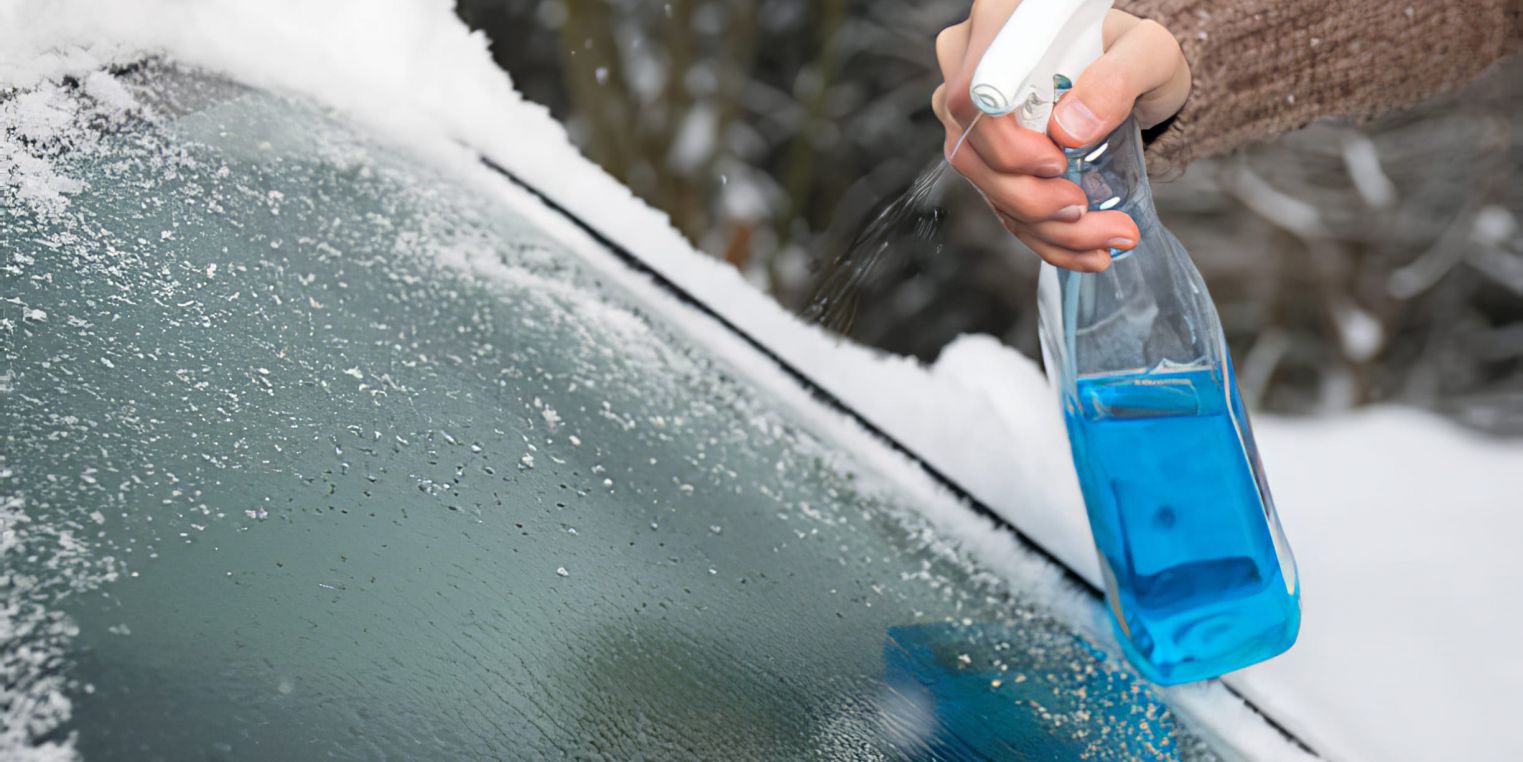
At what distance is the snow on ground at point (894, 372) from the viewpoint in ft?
1.84

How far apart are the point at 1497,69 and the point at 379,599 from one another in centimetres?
129

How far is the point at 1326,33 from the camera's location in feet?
2.26

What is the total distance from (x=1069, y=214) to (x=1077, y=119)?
36mm

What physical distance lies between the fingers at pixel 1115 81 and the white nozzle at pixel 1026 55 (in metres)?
0.01

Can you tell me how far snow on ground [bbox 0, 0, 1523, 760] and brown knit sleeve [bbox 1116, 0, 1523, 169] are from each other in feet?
0.60

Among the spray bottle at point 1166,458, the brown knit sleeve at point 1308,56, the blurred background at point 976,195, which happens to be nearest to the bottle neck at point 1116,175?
the spray bottle at point 1166,458

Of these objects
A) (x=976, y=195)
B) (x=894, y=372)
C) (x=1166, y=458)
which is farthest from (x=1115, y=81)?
(x=976, y=195)

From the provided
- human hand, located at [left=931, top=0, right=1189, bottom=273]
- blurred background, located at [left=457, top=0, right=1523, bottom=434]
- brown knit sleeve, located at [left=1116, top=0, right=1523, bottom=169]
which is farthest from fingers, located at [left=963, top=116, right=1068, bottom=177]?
blurred background, located at [left=457, top=0, right=1523, bottom=434]

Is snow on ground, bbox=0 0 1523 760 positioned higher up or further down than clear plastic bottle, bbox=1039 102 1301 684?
further down

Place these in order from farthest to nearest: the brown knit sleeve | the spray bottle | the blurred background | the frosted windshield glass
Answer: the blurred background < the brown knit sleeve < the spray bottle < the frosted windshield glass

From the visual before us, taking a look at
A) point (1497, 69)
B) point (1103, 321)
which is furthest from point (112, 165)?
point (1497, 69)

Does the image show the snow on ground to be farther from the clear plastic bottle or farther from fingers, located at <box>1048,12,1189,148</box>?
fingers, located at <box>1048,12,1189,148</box>

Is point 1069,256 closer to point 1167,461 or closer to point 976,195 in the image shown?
point 1167,461

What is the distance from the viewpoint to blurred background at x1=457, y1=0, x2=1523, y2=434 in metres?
1.17
